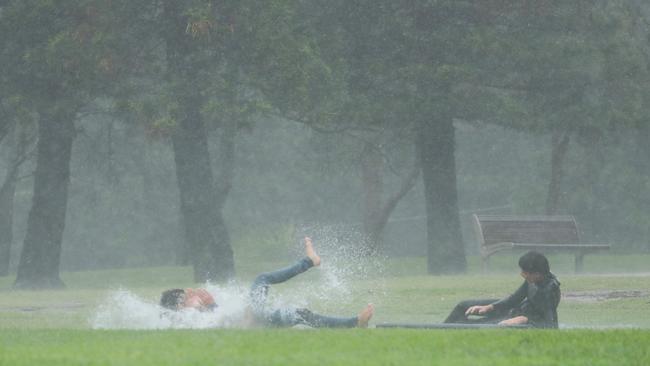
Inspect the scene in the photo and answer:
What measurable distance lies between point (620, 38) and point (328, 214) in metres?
35.0

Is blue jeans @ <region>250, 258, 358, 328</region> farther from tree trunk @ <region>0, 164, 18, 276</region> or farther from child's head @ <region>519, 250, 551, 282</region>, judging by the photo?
tree trunk @ <region>0, 164, 18, 276</region>

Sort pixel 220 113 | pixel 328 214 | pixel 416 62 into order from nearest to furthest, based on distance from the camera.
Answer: pixel 220 113
pixel 416 62
pixel 328 214

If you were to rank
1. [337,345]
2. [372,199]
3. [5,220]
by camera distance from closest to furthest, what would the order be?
[337,345] < [5,220] < [372,199]

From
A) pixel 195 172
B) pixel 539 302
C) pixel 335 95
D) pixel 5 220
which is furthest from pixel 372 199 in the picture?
pixel 539 302

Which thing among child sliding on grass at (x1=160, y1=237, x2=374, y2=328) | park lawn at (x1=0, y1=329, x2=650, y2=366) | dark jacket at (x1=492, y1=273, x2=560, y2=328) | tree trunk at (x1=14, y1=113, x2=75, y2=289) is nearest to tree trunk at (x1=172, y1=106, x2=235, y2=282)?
tree trunk at (x1=14, y1=113, x2=75, y2=289)

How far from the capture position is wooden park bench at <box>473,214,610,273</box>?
26.0 m

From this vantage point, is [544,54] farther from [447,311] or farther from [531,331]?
[531,331]

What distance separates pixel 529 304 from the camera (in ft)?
38.5

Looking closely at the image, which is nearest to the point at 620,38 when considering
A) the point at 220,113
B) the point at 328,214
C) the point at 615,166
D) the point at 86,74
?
the point at 220,113

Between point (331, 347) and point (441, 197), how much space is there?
68.2 feet

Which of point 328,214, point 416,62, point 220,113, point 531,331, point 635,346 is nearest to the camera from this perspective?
point 635,346

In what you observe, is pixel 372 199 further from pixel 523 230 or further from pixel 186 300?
pixel 186 300

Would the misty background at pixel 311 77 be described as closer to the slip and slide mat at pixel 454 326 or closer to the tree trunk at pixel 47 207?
the tree trunk at pixel 47 207

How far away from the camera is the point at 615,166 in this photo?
1916 inches
